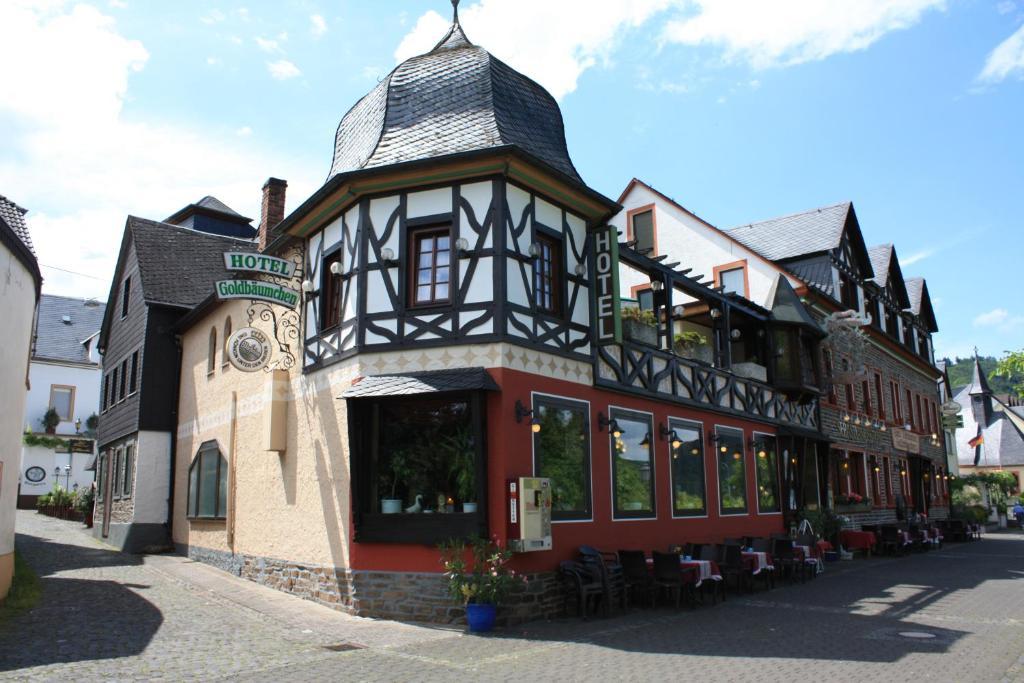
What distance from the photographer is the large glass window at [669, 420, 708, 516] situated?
50.8ft

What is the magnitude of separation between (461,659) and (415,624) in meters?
2.14

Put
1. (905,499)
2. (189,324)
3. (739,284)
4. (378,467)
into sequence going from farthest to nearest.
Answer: (905,499), (739,284), (189,324), (378,467)

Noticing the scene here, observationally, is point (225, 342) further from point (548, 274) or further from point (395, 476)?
point (548, 274)

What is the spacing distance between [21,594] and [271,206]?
942cm

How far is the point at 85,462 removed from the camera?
43.1 m

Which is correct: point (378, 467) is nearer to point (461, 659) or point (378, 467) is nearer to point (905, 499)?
point (461, 659)

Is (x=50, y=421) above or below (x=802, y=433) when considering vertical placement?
above

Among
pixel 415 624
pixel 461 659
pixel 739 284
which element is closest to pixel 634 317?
pixel 415 624

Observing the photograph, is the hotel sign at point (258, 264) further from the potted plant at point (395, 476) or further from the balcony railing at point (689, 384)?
the balcony railing at point (689, 384)

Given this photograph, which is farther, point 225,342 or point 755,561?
point 225,342

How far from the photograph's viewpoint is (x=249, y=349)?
13.8 metres


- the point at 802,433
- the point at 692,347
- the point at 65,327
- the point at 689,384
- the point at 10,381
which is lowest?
the point at 802,433

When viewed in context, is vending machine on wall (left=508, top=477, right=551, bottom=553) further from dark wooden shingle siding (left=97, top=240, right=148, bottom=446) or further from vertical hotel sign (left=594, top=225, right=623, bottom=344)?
dark wooden shingle siding (left=97, top=240, right=148, bottom=446)

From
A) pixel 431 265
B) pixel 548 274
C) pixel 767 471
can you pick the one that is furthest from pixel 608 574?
pixel 767 471
